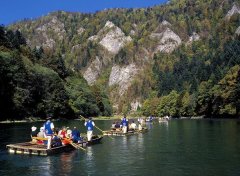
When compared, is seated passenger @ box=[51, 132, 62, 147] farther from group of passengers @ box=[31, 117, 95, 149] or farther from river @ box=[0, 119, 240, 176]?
river @ box=[0, 119, 240, 176]

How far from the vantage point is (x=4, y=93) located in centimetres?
12769

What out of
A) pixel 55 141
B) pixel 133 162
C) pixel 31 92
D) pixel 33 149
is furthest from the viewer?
pixel 31 92

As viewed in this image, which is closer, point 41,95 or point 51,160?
point 51,160

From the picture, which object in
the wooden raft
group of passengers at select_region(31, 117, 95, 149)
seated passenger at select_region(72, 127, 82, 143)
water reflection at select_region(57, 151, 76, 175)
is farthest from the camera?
seated passenger at select_region(72, 127, 82, 143)

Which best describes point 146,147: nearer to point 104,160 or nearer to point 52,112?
point 104,160

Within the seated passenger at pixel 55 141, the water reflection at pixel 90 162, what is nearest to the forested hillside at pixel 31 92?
the seated passenger at pixel 55 141

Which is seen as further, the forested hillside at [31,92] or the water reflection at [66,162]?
the forested hillside at [31,92]

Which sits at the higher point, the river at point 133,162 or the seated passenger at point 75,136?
the seated passenger at point 75,136

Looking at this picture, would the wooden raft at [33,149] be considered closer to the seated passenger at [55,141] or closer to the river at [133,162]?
the seated passenger at [55,141]

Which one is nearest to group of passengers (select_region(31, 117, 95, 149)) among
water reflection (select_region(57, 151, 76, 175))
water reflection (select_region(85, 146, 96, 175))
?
water reflection (select_region(57, 151, 76, 175))

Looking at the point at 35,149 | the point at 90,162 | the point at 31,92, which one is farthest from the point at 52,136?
the point at 31,92

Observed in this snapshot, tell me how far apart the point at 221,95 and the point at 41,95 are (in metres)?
73.7

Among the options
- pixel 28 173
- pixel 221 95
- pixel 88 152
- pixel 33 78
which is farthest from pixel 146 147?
pixel 221 95

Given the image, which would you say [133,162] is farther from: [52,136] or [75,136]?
[75,136]
